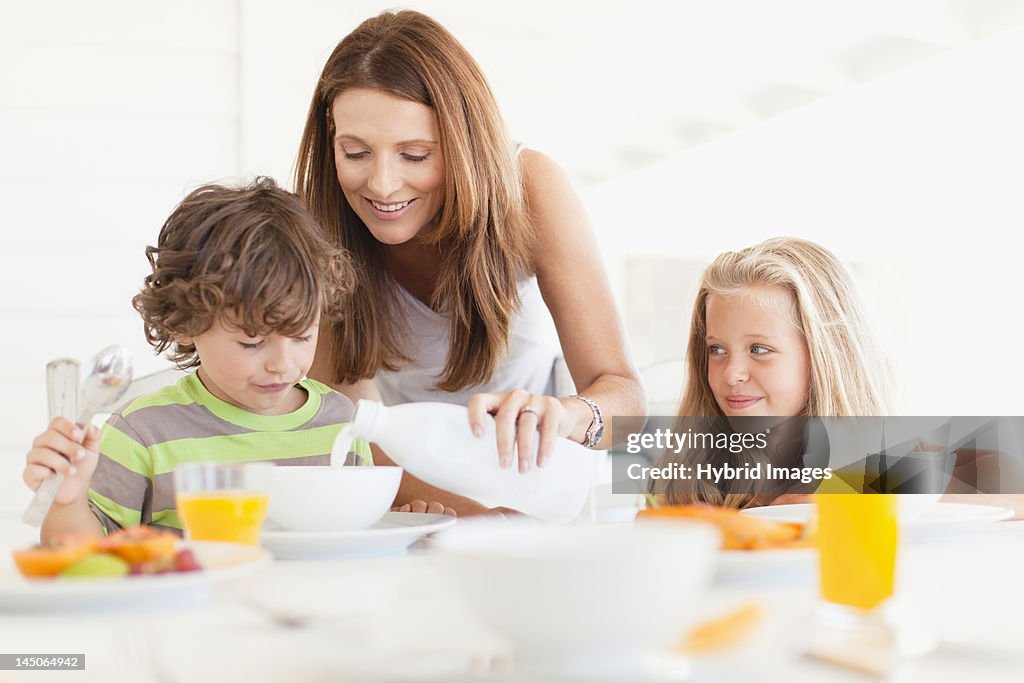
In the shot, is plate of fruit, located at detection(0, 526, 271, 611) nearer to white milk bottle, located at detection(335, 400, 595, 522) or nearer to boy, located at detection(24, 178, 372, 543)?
white milk bottle, located at detection(335, 400, 595, 522)

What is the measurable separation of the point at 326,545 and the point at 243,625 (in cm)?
27

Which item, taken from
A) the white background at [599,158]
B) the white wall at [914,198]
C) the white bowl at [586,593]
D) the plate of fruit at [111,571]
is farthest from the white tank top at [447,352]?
the white wall at [914,198]

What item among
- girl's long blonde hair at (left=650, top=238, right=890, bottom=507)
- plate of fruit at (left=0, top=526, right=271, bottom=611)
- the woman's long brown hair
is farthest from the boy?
girl's long blonde hair at (left=650, top=238, right=890, bottom=507)

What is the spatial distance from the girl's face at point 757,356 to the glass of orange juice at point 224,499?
1244 millimetres

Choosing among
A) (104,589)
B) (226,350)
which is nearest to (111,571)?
(104,589)

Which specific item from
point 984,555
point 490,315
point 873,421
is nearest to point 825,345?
point 873,421

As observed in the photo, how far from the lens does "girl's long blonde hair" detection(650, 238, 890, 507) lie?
1.98m

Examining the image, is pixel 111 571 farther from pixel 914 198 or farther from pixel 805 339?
pixel 914 198

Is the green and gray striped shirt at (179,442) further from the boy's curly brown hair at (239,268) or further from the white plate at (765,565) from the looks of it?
the white plate at (765,565)

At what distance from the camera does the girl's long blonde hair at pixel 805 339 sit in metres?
1.98

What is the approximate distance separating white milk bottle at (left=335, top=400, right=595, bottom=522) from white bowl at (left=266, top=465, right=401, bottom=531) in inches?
2.0

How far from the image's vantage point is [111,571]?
2.28 feet

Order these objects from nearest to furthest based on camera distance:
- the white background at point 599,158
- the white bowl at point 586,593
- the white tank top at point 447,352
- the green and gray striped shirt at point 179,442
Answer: the white bowl at point 586,593 < the green and gray striped shirt at point 179,442 < the white tank top at point 447,352 < the white background at point 599,158

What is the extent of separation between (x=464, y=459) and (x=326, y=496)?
6.9 inches
